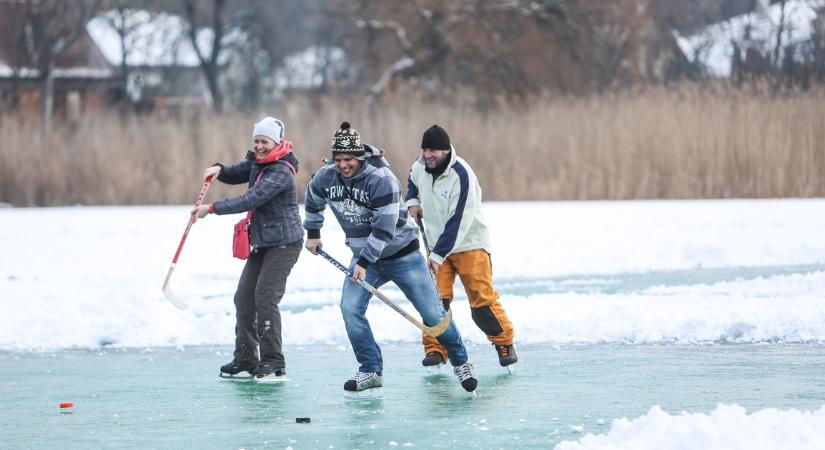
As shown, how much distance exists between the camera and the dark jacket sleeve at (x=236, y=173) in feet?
27.0

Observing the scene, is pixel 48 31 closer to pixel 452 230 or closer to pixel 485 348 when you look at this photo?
pixel 485 348

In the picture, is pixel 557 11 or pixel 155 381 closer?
pixel 155 381

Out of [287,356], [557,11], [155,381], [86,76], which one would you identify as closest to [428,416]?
[155,381]

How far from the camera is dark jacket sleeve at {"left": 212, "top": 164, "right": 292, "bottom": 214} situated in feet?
25.4

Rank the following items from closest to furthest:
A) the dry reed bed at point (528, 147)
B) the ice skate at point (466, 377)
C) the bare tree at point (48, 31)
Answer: the ice skate at point (466, 377) < the dry reed bed at point (528, 147) < the bare tree at point (48, 31)

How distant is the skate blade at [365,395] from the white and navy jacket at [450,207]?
797 mm

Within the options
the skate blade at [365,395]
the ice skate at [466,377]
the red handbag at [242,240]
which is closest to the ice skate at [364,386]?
the skate blade at [365,395]

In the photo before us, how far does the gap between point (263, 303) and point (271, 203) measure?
1.87 feet

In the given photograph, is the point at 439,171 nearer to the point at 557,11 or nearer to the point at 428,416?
the point at 428,416

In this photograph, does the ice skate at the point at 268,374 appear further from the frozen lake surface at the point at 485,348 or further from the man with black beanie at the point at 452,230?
the man with black beanie at the point at 452,230

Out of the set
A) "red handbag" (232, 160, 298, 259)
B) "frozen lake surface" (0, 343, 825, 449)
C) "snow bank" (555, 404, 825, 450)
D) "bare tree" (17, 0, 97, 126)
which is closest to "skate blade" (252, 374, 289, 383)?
"frozen lake surface" (0, 343, 825, 449)

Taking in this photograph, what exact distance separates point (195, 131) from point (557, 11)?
49.7 feet

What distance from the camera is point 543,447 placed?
5840 mm

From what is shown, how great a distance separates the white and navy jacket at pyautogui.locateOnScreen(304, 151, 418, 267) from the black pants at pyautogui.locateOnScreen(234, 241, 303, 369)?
71cm
